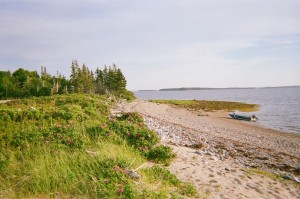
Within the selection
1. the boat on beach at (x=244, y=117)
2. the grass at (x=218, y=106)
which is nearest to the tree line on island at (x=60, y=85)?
the grass at (x=218, y=106)

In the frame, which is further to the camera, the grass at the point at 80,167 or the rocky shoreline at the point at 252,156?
the rocky shoreline at the point at 252,156

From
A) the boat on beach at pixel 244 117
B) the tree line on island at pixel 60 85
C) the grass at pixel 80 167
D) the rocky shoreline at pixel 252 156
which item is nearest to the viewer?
the grass at pixel 80 167

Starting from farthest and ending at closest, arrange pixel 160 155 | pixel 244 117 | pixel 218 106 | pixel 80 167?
pixel 218 106, pixel 244 117, pixel 160 155, pixel 80 167

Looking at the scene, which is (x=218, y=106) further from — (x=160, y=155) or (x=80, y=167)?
(x=80, y=167)

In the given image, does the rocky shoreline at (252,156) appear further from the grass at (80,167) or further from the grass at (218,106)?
the grass at (218,106)

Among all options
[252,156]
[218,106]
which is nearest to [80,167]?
[252,156]

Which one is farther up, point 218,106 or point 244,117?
point 218,106

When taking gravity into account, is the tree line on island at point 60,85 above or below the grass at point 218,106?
above

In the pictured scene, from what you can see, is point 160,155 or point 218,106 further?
point 218,106

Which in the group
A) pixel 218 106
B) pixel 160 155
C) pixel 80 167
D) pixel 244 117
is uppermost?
pixel 80 167

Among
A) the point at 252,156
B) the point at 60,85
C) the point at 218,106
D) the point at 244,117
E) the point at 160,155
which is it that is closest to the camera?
the point at 160,155

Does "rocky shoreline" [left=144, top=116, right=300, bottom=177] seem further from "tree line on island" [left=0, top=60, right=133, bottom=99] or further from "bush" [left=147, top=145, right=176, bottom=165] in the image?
"tree line on island" [left=0, top=60, right=133, bottom=99]

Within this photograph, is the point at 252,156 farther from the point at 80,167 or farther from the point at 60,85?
the point at 60,85

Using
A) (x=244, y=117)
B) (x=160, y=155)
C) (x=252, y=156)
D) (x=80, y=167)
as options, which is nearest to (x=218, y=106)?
(x=244, y=117)
